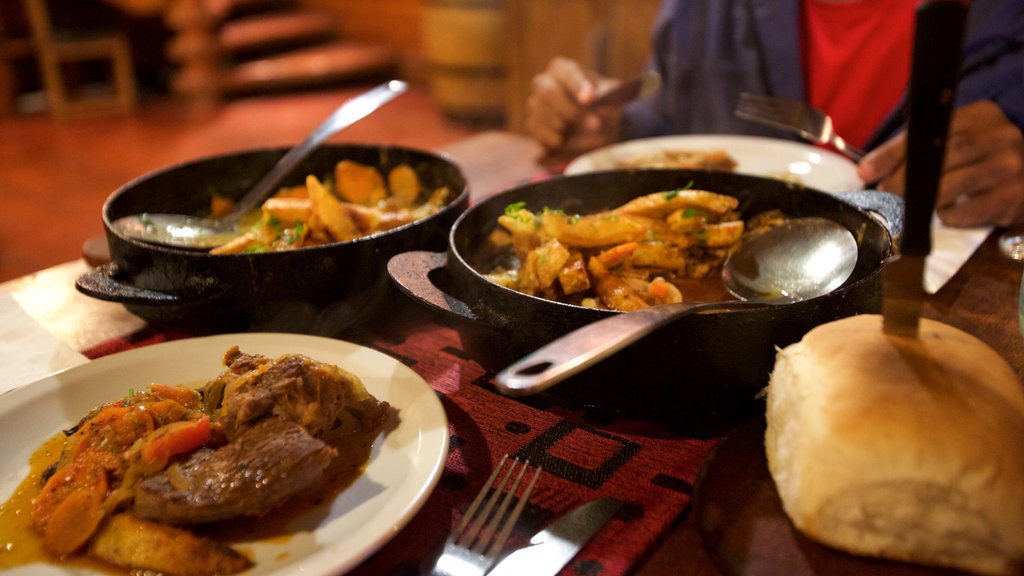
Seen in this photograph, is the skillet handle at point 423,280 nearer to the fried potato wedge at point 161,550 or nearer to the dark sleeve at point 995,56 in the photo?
the fried potato wedge at point 161,550

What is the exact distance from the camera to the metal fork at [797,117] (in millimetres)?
1969

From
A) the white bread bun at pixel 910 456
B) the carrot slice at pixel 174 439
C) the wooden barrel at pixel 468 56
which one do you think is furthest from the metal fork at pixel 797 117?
the wooden barrel at pixel 468 56

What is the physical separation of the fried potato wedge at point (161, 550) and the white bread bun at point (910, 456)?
2.00 ft

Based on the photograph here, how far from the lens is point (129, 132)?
6.47m

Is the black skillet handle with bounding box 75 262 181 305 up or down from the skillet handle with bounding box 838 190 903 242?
down

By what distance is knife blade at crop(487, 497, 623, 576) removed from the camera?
0.83 metres

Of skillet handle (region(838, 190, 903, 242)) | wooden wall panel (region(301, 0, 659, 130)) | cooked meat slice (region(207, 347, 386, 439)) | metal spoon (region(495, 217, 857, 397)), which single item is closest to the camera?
cooked meat slice (region(207, 347, 386, 439))

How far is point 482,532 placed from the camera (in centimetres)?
89

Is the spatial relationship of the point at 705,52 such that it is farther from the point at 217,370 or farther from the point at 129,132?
the point at 129,132

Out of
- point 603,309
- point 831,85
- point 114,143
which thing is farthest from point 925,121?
point 114,143

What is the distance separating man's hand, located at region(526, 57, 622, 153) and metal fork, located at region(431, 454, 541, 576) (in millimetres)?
1681

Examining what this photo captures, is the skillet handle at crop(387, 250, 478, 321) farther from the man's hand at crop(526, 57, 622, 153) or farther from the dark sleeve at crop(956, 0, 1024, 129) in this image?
the dark sleeve at crop(956, 0, 1024, 129)

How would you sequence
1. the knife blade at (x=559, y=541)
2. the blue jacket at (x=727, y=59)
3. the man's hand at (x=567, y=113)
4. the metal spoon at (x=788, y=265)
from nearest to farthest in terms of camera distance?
the knife blade at (x=559, y=541) < the metal spoon at (x=788, y=265) < the blue jacket at (x=727, y=59) < the man's hand at (x=567, y=113)

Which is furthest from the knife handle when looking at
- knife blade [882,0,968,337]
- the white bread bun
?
the white bread bun
